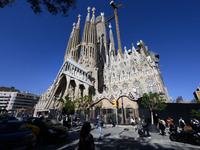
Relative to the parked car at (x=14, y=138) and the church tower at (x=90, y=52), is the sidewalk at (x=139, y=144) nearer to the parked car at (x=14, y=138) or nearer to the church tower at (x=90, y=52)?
the parked car at (x=14, y=138)

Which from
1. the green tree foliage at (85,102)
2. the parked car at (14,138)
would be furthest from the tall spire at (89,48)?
the parked car at (14,138)

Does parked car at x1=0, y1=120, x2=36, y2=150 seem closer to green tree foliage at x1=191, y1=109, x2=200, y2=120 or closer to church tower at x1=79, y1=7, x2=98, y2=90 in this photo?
green tree foliage at x1=191, y1=109, x2=200, y2=120

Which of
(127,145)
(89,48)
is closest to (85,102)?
(127,145)

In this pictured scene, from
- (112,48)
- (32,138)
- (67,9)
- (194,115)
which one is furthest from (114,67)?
(32,138)

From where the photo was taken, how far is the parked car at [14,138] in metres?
3.17

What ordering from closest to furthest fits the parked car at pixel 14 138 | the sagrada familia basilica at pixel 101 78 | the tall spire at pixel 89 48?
1. the parked car at pixel 14 138
2. the sagrada familia basilica at pixel 101 78
3. the tall spire at pixel 89 48

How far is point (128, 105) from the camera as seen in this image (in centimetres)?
1662

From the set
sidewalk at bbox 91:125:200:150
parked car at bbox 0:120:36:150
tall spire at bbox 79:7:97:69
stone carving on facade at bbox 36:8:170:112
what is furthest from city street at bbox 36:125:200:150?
tall spire at bbox 79:7:97:69

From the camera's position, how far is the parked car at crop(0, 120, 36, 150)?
317cm

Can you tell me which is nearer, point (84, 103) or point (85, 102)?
point (85, 102)

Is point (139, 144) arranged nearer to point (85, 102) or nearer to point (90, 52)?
point (85, 102)

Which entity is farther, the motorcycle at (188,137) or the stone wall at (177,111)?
the stone wall at (177,111)

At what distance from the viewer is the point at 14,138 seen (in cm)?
341

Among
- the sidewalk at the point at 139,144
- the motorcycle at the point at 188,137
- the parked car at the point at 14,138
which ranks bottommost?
the sidewalk at the point at 139,144
